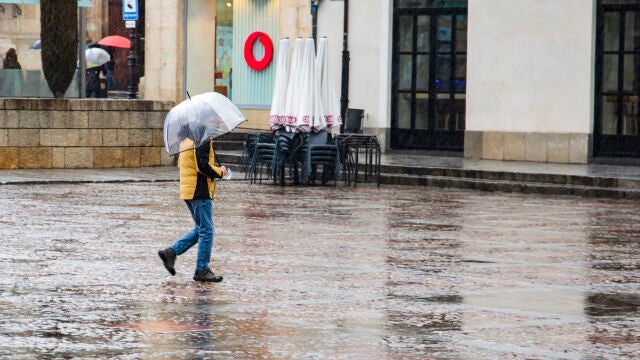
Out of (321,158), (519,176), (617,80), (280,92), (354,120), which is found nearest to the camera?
(519,176)

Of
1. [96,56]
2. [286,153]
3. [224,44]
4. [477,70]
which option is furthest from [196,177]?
[224,44]

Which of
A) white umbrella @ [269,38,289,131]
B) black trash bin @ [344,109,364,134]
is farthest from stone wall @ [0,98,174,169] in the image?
black trash bin @ [344,109,364,134]

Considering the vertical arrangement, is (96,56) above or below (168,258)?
above

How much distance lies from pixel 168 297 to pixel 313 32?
21.2 meters

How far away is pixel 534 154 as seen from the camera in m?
26.0

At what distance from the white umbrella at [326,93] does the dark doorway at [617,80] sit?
17.6ft

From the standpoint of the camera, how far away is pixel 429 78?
28344mm

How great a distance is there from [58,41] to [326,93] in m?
4.89

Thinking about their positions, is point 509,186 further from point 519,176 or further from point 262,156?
point 262,156

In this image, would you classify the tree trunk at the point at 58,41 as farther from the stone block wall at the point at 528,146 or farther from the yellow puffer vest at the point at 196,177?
the yellow puffer vest at the point at 196,177

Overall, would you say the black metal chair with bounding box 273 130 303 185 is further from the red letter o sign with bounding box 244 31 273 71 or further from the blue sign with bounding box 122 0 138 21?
the red letter o sign with bounding box 244 31 273 71

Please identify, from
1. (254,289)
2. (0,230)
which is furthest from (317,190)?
(254,289)

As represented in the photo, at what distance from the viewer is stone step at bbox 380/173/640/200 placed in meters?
20.7

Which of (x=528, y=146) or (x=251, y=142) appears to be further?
(x=528, y=146)
